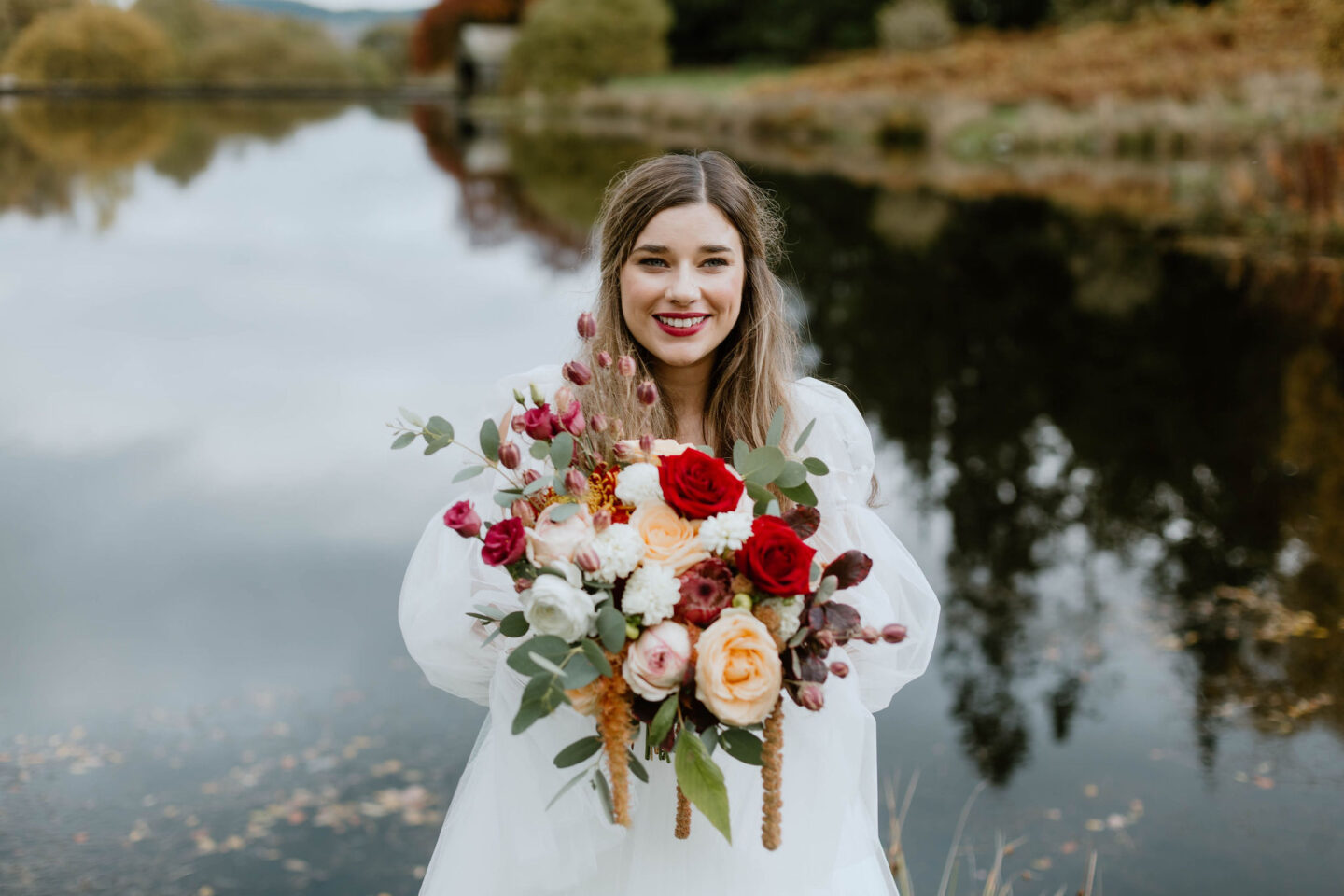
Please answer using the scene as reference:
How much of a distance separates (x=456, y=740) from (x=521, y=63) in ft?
167

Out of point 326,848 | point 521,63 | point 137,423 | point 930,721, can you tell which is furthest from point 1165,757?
point 521,63

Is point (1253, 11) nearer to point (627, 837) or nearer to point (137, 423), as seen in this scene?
point (137, 423)

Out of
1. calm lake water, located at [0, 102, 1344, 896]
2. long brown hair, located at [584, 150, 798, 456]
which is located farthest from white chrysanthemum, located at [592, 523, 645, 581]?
calm lake water, located at [0, 102, 1344, 896]

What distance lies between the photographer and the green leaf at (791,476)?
1660mm

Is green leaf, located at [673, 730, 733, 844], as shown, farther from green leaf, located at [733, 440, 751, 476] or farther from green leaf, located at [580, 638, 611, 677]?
green leaf, located at [733, 440, 751, 476]

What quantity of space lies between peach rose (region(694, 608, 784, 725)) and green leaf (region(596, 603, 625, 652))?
10 centimetres

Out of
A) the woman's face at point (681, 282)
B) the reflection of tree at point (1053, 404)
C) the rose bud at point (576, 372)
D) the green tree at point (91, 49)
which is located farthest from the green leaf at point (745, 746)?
the green tree at point (91, 49)

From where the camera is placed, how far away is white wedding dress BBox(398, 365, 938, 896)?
181 centimetres

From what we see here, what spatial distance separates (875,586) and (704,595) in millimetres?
580

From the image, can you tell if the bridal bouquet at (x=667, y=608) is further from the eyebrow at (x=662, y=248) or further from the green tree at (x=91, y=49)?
the green tree at (x=91, y=49)

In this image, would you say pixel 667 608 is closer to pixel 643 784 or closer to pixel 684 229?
pixel 643 784

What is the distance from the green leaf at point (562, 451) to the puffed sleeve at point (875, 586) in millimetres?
551

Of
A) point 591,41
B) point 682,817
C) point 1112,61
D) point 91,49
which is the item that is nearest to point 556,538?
point 682,817

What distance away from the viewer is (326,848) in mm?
3918
